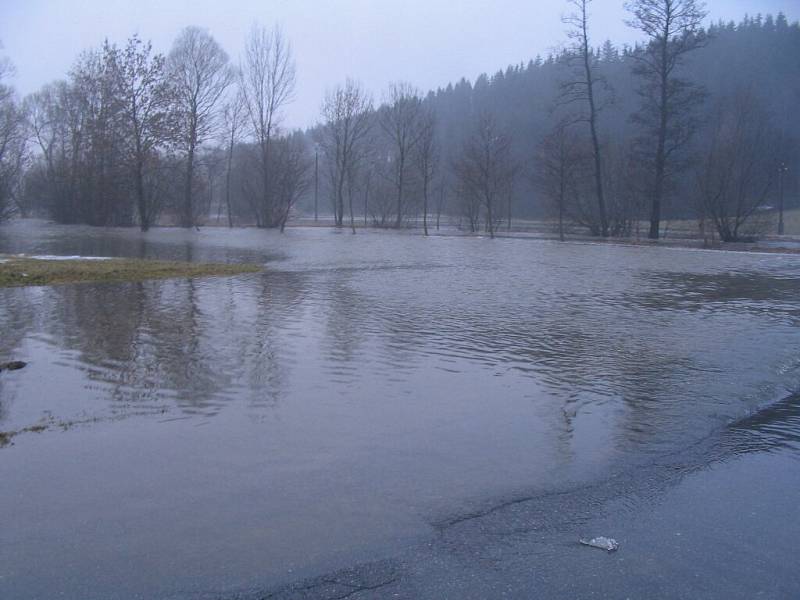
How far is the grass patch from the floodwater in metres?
2.19

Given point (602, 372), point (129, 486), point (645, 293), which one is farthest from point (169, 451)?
point (645, 293)

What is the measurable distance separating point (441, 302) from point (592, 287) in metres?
4.88

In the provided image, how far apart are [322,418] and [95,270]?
1335 cm

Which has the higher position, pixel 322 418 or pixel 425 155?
pixel 425 155

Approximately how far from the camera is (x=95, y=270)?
17812 mm

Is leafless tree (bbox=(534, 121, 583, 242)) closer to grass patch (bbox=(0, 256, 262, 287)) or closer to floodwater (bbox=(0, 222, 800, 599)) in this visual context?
grass patch (bbox=(0, 256, 262, 287))

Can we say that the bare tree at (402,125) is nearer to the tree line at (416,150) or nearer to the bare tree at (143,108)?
the tree line at (416,150)

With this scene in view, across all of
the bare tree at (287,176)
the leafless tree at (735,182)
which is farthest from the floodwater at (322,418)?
the bare tree at (287,176)

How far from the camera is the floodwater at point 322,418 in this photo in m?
4.32

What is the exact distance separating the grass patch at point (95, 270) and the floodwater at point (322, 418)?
219 cm

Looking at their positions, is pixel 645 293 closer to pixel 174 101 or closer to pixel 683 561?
pixel 683 561

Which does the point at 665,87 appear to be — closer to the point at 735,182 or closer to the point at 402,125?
the point at 735,182

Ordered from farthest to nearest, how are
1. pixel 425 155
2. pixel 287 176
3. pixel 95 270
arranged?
pixel 287 176, pixel 425 155, pixel 95 270

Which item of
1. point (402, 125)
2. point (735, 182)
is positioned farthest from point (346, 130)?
point (735, 182)
